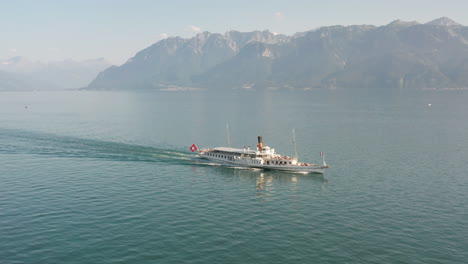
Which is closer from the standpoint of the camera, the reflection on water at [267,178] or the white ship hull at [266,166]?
the reflection on water at [267,178]

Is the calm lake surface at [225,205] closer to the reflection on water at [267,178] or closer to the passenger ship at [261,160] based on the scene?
the reflection on water at [267,178]

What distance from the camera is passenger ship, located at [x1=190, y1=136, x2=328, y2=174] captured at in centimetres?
9719

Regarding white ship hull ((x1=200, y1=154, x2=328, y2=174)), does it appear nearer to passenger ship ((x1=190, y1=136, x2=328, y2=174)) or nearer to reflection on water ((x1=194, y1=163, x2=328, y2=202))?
passenger ship ((x1=190, y1=136, x2=328, y2=174))

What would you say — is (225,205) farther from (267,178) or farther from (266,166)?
(266,166)

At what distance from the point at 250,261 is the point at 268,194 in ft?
101

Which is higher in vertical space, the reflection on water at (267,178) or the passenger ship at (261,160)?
the passenger ship at (261,160)

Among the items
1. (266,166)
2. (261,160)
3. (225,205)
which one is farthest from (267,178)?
(225,205)

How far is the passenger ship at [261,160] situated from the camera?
97.2m

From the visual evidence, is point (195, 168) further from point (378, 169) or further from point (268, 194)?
point (378, 169)

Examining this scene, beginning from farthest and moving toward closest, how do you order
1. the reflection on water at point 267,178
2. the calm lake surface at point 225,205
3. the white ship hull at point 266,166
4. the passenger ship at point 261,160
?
the passenger ship at point 261,160, the white ship hull at point 266,166, the reflection on water at point 267,178, the calm lake surface at point 225,205

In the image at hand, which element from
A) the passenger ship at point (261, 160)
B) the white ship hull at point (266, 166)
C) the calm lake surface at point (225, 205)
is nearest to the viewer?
the calm lake surface at point (225, 205)

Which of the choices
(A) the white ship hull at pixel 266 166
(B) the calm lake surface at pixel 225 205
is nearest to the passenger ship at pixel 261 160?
(A) the white ship hull at pixel 266 166

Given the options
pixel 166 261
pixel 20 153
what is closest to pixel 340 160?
pixel 166 261

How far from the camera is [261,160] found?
335 feet
